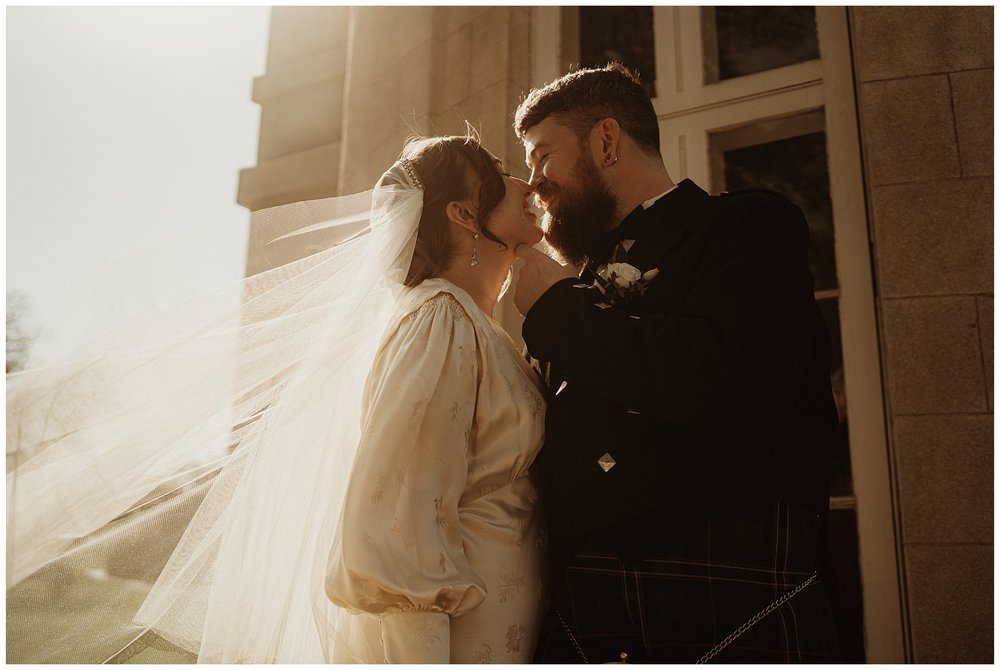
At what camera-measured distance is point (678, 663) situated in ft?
5.04

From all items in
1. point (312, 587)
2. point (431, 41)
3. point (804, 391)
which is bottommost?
point (312, 587)

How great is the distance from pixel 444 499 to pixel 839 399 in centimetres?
197

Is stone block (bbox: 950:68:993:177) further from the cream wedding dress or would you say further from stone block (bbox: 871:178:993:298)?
the cream wedding dress

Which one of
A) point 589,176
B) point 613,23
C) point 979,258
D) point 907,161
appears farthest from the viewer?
point 613,23

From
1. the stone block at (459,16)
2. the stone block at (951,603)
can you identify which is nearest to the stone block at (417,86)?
the stone block at (459,16)

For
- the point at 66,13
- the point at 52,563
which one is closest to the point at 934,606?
the point at 52,563

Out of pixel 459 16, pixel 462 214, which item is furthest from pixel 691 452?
pixel 459 16

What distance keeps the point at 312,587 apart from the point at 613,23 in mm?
3254

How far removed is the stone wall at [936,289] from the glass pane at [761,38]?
1.43ft

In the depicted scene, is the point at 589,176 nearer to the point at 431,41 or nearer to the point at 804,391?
the point at 804,391

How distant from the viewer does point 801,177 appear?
336cm

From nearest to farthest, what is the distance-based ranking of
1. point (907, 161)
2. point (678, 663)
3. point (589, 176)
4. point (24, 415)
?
point (678, 663), point (24, 415), point (589, 176), point (907, 161)

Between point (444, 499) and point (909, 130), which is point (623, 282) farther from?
point (909, 130)

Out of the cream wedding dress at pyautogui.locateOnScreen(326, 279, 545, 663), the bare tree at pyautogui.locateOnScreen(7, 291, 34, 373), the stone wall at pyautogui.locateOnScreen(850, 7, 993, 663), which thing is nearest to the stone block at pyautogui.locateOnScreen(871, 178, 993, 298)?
the stone wall at pyautogui.locateOnScreen(850, 7, 993, 663)
